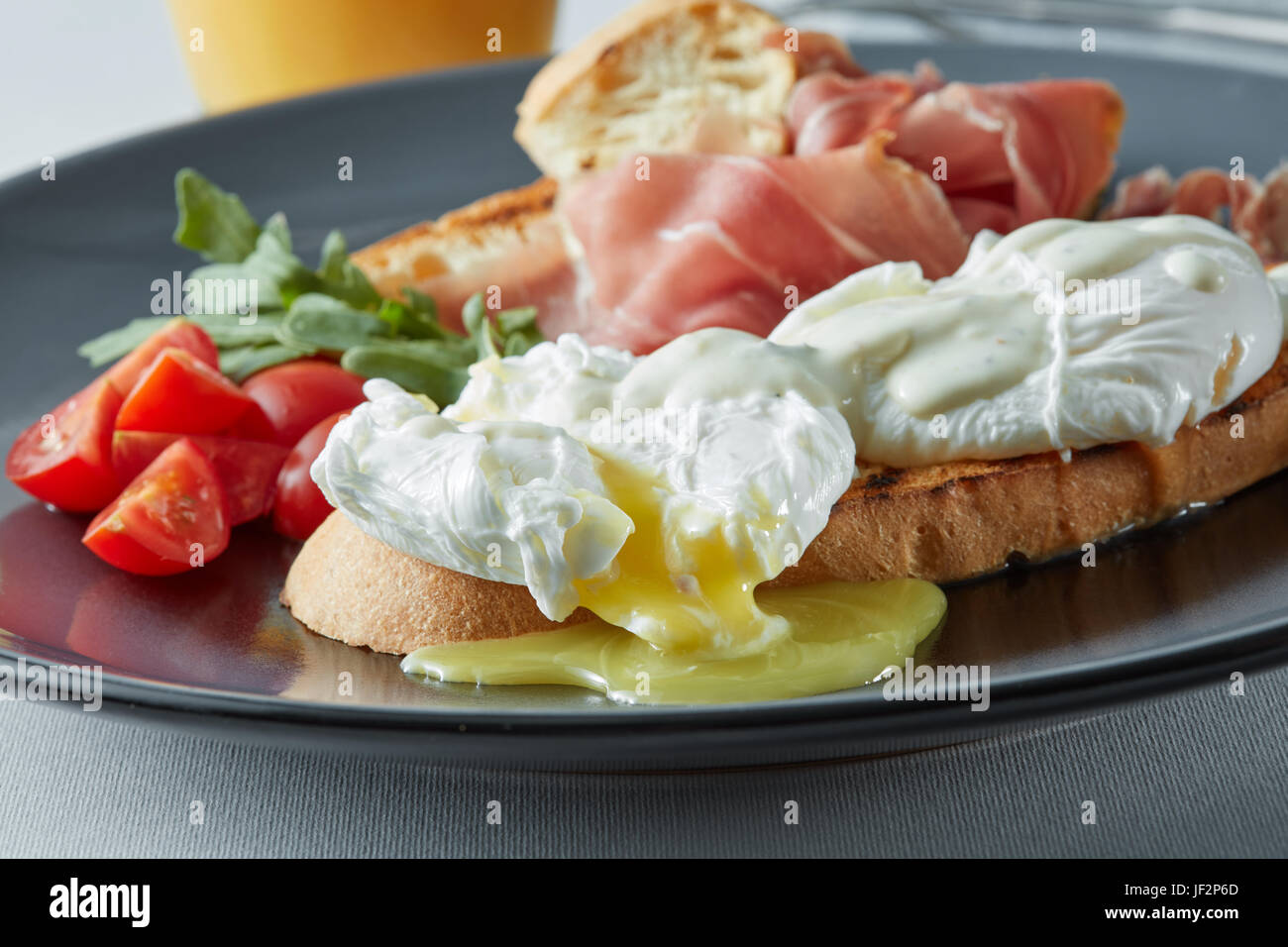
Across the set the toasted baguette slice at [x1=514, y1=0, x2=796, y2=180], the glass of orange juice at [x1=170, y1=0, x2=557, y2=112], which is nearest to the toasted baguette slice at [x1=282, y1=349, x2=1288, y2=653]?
the toasted baguette slice at [x1=514, y1=0, x2=796, y2=180]

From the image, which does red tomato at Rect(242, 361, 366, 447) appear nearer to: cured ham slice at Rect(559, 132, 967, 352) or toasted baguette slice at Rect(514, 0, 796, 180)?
cured ham slice at Rect(559, 132, 967, 352)

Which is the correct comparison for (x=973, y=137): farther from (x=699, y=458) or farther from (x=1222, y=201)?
(x=699, y=458)

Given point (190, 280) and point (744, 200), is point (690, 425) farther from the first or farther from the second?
point (190, 280)

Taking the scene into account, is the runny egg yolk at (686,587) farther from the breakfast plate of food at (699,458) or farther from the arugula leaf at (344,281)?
the arugula leaf at (344,281)

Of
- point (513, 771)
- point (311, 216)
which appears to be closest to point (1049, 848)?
point (513, 771)

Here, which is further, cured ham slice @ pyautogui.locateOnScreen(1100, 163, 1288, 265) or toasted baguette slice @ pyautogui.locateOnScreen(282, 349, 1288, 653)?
cured ham slice @ pyautogui.locateOnScreen(1100, 163, 1288, 265)

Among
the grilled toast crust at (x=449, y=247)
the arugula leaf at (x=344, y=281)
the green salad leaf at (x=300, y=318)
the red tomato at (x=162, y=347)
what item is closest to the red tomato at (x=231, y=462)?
the red tomato at (x=162, y=347)

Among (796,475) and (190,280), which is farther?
(190,280)
